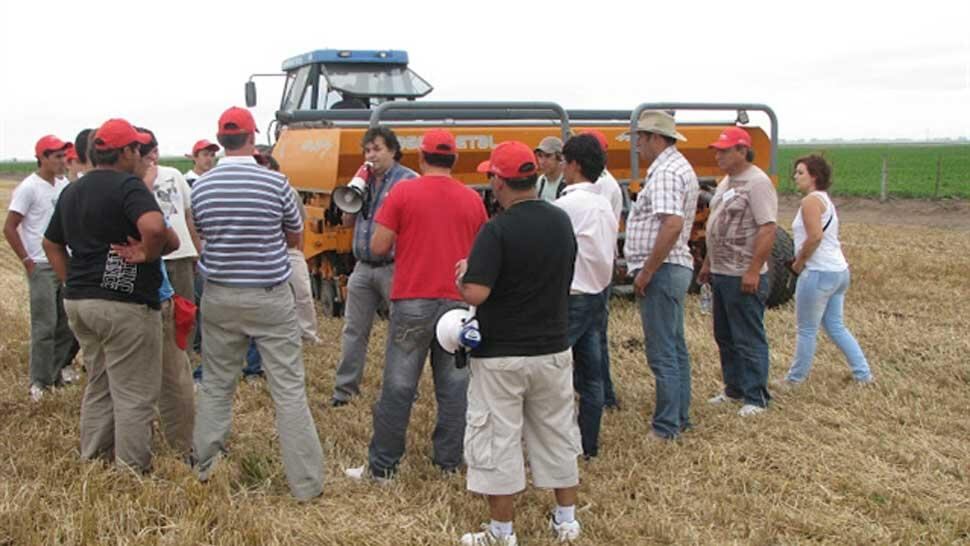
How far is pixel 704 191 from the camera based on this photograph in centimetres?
825

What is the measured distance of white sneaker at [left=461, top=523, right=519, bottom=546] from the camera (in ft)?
11.5

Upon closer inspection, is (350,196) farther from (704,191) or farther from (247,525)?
(704,191)

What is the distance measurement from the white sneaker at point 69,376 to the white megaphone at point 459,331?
11.1ft

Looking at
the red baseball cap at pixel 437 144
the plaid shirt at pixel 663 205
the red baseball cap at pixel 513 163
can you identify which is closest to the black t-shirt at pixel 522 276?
the red baseball cap at pixel 513 163

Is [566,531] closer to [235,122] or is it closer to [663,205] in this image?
[663,205]

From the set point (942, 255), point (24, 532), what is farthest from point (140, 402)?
point (942, 255)

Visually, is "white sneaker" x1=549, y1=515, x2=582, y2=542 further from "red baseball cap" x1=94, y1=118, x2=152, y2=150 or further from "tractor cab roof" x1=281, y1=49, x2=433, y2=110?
"tractor cab roof" x1=281, y1=49, x2=433, y2=110

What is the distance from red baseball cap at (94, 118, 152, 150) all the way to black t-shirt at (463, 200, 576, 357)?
1.57 metres

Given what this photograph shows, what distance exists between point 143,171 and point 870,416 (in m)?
3.90

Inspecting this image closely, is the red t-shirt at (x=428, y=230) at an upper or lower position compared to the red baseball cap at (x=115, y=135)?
lower

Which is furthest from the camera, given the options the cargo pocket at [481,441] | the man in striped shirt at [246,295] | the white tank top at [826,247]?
the white tank top at [826,247]

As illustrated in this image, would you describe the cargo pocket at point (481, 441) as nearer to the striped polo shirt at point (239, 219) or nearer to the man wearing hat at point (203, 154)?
the striped polo shirt at point (239, 219)

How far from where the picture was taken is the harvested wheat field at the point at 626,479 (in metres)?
3.59

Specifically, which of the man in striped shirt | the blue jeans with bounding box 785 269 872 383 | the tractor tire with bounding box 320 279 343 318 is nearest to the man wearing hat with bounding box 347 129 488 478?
the man in striped shirt
